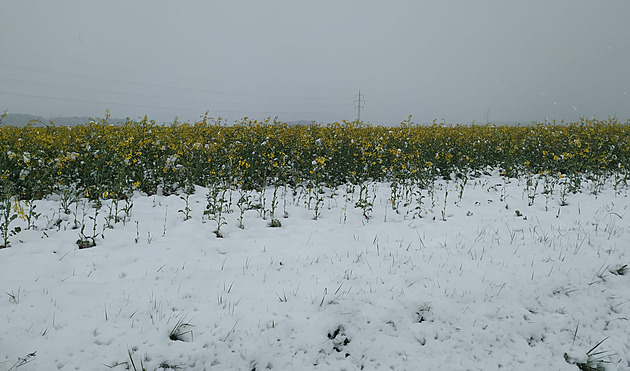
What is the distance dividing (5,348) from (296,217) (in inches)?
151

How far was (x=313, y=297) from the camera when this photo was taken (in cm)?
308

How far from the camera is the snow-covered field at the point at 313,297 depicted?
243 cm

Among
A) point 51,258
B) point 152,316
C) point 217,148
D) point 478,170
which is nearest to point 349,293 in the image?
point 152,316

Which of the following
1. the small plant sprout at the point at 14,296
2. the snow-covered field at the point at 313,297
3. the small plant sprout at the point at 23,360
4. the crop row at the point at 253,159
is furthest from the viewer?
the crop row at the point at 253,159

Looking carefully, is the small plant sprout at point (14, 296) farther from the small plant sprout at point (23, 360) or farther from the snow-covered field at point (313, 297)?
the small plant sprout at point (23, 360)

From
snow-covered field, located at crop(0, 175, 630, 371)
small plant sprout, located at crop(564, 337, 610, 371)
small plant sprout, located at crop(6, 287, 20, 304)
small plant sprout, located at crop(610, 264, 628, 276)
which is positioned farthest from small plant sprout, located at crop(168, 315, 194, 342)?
small plant sprout, located at crop(610, 264, 628, 276)

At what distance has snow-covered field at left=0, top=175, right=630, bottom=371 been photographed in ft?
7.97

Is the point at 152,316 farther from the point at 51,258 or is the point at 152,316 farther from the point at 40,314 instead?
the point at 51,258

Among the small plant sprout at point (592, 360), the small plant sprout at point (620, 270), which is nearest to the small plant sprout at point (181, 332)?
the small plant sprout at point (592, 360)

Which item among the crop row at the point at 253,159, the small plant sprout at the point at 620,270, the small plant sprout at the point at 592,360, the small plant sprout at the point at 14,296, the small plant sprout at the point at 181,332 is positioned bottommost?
the small plant sprout at the point at 592,360

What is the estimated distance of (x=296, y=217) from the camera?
560cm

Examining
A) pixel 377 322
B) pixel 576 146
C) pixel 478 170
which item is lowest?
pixel 377 322

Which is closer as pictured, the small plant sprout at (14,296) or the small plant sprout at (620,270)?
the small plant sprout at (14,296)

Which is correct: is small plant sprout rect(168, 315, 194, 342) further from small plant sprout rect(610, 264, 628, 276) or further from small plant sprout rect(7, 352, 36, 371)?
small plant sprout rect(610, 264, 628, 276)
